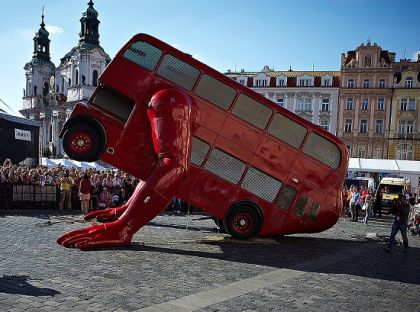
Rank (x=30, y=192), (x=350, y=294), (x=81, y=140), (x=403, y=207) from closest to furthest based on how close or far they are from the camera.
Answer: (x=350, y=294) → (x=81, y=140) → (x=403, y=207) → (x=30, y=192)

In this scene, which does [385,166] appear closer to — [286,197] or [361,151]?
[361,151]

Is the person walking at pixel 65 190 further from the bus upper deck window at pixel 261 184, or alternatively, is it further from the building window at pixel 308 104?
the building window at pixel 308 104

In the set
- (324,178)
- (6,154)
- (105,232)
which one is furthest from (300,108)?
(105,232)

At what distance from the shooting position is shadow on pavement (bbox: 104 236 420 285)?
375 inches

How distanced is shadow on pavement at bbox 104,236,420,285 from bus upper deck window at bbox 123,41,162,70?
477 cm

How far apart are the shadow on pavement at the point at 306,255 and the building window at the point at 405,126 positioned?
1791 inches

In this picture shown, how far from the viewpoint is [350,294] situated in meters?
7.54

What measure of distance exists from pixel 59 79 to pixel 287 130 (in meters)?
81.1

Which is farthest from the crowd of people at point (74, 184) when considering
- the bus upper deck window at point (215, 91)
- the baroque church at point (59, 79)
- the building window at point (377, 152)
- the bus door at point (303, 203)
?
the baroque church at point (59, 79)

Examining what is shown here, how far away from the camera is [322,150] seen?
12.0 metres

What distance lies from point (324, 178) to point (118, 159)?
5.85 m

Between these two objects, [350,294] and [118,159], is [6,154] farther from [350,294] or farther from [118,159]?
[350,294]


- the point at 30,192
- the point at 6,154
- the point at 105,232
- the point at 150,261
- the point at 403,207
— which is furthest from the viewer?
the point at 6,154

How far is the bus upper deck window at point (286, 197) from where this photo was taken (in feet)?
38.6
